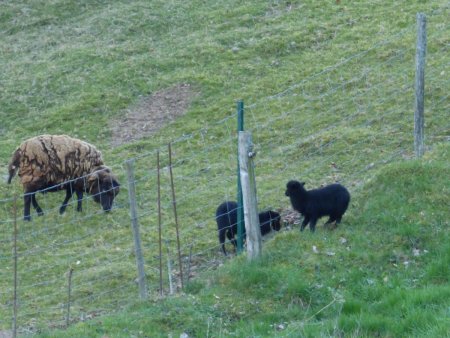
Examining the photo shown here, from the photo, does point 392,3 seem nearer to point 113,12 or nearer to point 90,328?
point 113,12

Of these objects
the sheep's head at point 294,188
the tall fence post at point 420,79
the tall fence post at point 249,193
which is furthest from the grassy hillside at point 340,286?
the tall fence post at point 420,79

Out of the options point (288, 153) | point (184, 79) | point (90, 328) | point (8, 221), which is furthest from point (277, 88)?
point (90, 328)

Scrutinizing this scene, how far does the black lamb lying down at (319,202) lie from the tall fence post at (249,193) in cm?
128

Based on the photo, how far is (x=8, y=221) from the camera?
50.1 feet

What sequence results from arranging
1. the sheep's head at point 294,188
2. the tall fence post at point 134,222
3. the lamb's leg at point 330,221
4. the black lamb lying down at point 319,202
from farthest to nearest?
the sheep's head at point 294,188 → the lamb's leg at point 330,221 → the black lamb lying down at point 319,202 → the tall fence post at point 134,222

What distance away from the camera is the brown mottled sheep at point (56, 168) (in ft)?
54.1

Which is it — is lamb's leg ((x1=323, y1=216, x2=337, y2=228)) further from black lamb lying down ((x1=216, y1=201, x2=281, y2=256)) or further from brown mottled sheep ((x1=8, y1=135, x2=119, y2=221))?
brown mottled sheep ((x1=8, y1=135, x2=119, y2=221))

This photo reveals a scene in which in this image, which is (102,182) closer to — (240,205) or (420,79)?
(240,205)

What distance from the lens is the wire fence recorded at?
479 inches

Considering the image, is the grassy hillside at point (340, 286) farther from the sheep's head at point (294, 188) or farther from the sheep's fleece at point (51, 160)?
the sheep's fleece at point (51, 160)

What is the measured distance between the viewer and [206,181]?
16109 mm

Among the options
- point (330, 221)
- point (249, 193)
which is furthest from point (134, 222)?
point (330, 221)

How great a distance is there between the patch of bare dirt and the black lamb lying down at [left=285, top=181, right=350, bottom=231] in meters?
7.82

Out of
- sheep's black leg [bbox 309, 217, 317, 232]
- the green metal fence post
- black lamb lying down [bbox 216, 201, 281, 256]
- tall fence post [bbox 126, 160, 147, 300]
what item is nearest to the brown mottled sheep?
black lamb lying down [bbox 216, 201, 281, 256]
